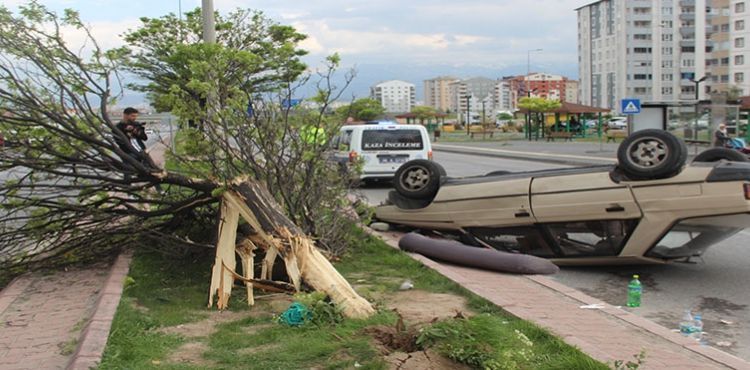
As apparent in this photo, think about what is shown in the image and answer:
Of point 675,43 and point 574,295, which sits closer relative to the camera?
point 574,295

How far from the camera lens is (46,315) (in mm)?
6355

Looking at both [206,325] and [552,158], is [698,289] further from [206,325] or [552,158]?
[552,158]

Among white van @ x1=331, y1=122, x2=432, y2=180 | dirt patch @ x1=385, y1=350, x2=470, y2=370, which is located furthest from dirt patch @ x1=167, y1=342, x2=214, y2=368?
white van @ x1=331, y1=122, x2=432, y2=180

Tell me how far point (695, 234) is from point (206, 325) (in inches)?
211

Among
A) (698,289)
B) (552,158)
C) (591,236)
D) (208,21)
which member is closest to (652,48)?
(552,158)

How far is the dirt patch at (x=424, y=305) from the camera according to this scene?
5.81 m

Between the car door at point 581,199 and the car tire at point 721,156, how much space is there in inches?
50.4

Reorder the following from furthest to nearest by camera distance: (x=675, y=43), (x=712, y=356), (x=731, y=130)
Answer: (x=675, y=43)
(x=731, y=130)
(x=712, y=356)

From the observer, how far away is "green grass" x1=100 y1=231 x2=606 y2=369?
4.56m

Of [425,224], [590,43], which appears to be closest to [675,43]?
[590,43]

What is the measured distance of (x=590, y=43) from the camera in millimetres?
145000

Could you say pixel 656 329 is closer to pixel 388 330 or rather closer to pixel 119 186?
pixel 388 330

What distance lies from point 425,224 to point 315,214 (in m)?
2.16

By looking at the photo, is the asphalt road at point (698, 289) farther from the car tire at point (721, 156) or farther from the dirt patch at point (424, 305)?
the dirt patch at point (424, 305)
